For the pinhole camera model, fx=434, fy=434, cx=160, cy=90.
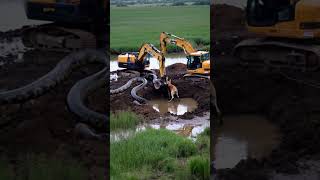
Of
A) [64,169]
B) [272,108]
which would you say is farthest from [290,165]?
[64,169]

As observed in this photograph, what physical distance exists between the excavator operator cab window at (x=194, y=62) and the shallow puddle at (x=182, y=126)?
0.36 metres

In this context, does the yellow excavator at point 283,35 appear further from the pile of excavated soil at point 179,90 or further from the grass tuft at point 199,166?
the grass tuft at point 199,166

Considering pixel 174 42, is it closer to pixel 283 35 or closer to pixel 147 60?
pixel 147 60

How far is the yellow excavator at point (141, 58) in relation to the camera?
316cm

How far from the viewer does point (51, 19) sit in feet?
10.1

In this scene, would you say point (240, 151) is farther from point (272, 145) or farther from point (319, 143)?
point (319, 143)

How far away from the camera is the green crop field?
3.05 metres

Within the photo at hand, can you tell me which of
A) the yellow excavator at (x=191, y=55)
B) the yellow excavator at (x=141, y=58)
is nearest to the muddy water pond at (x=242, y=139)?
the yellow excavator at (x=191, y=55)

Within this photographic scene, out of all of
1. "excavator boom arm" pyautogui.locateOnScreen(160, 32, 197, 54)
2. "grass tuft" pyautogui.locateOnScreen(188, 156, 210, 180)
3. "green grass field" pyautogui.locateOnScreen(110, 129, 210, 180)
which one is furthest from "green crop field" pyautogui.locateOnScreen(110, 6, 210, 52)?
"grass tuft" pyautogui.locateOnScreen(188, 156, 210, 180)

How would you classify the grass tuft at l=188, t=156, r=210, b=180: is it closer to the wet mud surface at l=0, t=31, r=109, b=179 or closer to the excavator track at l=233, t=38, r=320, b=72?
the wet mud surface at l=0, t=31, r=109, b=179

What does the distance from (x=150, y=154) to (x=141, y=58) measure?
704mm

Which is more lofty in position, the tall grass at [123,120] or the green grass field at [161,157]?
the tall grass at [123,120]

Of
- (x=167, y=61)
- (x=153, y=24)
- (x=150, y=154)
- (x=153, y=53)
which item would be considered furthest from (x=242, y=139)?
(x=153, y=24)

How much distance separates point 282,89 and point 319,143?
46cm
